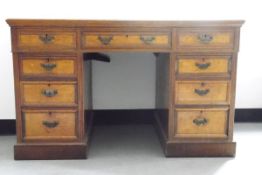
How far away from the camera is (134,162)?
2035mm

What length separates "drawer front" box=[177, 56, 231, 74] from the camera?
2.01 metres

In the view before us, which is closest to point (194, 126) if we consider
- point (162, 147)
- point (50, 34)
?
point (162, 147)

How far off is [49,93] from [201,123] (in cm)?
88

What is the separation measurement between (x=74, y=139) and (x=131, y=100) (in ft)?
2.53

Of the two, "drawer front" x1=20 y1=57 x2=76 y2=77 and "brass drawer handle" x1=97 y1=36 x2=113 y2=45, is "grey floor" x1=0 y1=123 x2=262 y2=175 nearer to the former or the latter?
"drawer front" x1=20 y1=57 x2=76 y2=77

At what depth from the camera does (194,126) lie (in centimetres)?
208

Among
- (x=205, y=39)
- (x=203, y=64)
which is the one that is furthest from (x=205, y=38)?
(x=203, y=64)

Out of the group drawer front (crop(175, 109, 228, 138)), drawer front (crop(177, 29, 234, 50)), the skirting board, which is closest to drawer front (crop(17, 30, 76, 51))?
drawer front (crop(177, 29, 234, 50))

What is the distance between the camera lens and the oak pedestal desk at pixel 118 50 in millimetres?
1948

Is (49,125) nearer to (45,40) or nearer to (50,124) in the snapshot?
(50,124)

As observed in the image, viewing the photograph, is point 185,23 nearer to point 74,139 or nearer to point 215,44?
point 215,44
